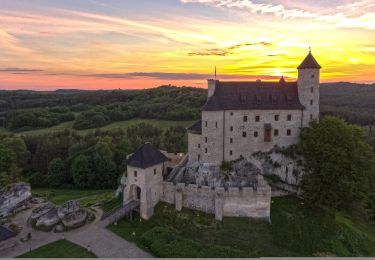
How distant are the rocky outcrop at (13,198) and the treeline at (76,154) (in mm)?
13137

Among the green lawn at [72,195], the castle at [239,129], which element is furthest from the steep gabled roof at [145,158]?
the green lawn at [72,195]

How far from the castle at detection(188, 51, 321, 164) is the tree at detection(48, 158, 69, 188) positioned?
39709 millimetres

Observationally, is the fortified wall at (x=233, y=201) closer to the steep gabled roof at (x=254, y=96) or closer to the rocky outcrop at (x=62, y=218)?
the steep gabled roof at (x=254, y=96)

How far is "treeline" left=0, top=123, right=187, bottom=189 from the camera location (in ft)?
227

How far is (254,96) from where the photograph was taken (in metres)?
44.9

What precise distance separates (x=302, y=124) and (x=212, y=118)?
39.1 ft

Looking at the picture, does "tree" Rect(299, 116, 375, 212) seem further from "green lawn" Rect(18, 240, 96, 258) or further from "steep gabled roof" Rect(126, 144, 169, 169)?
"green lawn" Rect(18, 240, 96, 258)

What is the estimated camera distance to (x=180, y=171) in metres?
44.8

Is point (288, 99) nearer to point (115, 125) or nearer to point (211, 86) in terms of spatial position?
point (211, 86)

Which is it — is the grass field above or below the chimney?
below

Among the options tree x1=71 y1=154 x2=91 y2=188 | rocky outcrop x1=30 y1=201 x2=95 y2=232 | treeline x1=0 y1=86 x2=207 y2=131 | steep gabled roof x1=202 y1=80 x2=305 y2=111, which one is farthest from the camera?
treeline x1=0 y1=86 x2=207 y2=131

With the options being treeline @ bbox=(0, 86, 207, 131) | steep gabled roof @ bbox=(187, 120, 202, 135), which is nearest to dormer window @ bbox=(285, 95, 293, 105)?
steep gabled roof @ bbox=(187, 120, 202, 135)

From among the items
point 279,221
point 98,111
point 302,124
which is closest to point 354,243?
point 279,221

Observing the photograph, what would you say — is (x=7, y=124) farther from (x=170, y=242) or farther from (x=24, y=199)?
(x=170, y=242)
